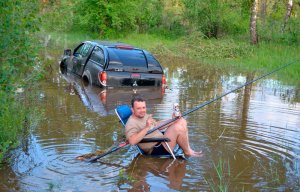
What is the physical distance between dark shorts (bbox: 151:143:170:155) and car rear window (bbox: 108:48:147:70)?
5.75 meters

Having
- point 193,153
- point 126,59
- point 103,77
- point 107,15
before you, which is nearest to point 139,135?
point 193,153

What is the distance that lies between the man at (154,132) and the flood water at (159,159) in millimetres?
202

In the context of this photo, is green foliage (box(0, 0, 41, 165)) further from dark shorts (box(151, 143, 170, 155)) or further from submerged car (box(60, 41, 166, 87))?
submerged car (box(60, 41, 166, 87))

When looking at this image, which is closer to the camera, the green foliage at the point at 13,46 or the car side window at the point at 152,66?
the green foliage at the point at 13,46

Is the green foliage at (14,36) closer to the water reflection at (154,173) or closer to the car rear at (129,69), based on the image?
the water reflection at (154,173)

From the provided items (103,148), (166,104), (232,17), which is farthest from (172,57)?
(103,148)

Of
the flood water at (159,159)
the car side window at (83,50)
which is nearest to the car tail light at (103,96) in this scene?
the flood water at (159,159)

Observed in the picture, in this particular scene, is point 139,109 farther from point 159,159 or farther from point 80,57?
point 80,57

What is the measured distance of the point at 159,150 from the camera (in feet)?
23.7

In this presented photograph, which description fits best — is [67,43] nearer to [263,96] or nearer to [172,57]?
[172,57]

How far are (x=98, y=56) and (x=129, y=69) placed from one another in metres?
1.15

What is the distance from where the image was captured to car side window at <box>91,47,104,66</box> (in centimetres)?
1303

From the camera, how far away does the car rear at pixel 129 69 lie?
12.7m

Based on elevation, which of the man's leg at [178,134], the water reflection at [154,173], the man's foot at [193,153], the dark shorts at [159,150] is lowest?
the water reflection at [154,173]
